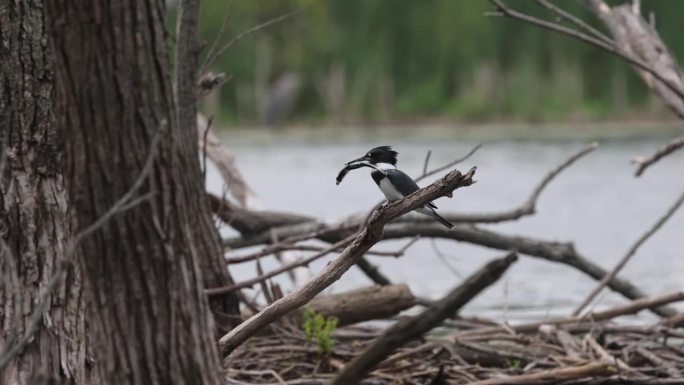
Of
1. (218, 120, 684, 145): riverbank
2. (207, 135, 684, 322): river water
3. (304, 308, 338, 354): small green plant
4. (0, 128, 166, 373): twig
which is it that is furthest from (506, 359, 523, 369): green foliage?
(218, 120, 684, 145): riverbank

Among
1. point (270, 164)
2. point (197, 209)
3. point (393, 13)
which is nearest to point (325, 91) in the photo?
point (393, 13)

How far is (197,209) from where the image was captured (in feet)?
16.4

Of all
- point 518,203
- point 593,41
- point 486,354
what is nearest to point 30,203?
point 486,354

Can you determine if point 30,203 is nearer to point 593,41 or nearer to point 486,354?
point 486,354

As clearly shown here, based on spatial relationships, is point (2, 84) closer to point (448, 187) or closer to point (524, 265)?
point (448, 187)

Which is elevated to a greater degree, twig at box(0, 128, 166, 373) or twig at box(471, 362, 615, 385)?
twig at box(0, 128, 166, 373)

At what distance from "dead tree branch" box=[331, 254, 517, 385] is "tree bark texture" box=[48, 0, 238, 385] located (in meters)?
0.36

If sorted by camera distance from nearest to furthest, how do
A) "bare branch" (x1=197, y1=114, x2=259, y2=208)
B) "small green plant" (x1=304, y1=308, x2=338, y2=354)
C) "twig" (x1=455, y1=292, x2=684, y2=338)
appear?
"small green plant" (x1=304, y1=308, x2=338, y2=354) → "twig" (x1=455, y1=292, x2=684, y2=338) → "bare branch" (x1=197, y1=114, x2=259, y2=208)

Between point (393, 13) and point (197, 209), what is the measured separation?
47.1 meters

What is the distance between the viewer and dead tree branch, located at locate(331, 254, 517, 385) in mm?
2949

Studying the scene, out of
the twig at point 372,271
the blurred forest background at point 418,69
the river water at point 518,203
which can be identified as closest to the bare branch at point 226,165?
the twig at point 372,271

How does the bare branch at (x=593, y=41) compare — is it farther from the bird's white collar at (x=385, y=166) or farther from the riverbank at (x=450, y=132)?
the riverbank at (x=450, y=132)

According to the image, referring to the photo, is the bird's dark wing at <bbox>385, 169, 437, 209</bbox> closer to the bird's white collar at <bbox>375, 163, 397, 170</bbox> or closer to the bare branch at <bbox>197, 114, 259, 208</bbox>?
the bird's white collar at <bbox>375, 163, 397, 170</bbox>

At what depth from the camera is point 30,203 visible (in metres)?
4.22
